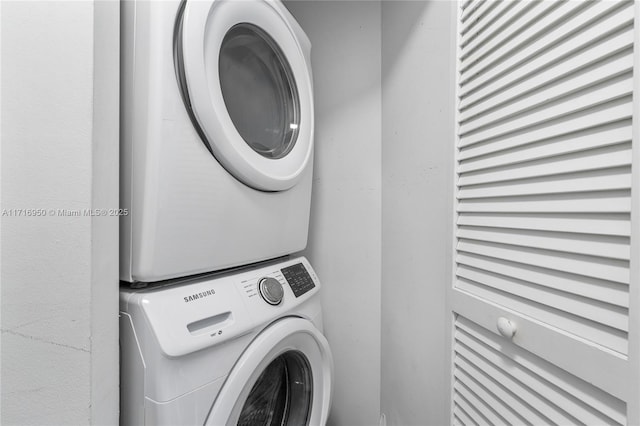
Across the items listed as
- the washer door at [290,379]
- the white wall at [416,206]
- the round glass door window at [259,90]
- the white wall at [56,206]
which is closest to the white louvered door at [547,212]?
the white wall at [416,206]

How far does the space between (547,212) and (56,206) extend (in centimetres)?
100

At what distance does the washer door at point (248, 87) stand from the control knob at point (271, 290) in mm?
277

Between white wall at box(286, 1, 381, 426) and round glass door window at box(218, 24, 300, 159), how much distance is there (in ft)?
1.41

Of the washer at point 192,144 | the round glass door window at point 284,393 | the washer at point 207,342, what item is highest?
the washer at point 192,144

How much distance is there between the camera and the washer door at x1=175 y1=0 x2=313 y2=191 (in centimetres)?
73

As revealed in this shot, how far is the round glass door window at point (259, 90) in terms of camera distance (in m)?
0.90

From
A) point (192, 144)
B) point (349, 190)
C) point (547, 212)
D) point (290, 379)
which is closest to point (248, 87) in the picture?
point (192, 144)

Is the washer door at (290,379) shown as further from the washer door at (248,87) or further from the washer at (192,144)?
the washer door at (248,87)

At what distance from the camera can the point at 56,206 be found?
622 millimetres

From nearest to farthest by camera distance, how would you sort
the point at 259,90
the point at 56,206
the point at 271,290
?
the point at 56,206 < the point at 271,290 < the point at 259,90

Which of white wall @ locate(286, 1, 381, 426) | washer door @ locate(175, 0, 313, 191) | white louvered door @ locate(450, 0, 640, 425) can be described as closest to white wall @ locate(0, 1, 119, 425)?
washer door @ locate(175, 0, 313, 191)

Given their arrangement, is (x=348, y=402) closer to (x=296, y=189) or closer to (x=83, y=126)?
(x=296, y=189)

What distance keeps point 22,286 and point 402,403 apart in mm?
1311

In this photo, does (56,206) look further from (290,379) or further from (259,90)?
(290,379)
